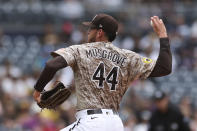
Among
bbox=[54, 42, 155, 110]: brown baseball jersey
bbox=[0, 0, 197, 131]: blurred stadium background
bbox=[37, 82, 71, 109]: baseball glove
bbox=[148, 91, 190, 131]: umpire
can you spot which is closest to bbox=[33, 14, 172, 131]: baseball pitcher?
bbox=[54, 42, 155, 110]: brown baseball jersey

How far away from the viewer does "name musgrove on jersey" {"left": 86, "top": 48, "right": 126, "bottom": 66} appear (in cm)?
569

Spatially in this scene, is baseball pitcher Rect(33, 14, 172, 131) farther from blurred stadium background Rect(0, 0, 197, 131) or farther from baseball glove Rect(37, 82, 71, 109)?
blurred stadium background Rect(0, 0, 197, 131)

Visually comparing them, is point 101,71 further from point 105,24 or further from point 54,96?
point 54,96

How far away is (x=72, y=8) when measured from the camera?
64.2ft

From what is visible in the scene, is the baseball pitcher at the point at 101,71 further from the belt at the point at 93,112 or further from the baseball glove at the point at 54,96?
the baseball glove at the point at 54,96

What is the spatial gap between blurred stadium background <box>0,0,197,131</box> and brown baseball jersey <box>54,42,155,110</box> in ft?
18.0

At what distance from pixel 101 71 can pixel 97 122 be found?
0.46 meters

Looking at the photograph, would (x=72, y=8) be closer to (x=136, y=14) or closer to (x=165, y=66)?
(x=136, y=14)

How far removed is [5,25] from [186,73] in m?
5.94

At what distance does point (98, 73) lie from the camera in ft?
18.6

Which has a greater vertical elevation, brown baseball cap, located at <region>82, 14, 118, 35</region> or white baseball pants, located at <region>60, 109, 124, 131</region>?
brown baseball cap, located at <region>82, 14, 118, 35</region>

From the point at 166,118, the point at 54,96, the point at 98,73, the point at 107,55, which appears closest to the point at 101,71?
the point at 98,73

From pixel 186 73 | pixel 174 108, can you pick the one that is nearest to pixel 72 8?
pixel 186 73

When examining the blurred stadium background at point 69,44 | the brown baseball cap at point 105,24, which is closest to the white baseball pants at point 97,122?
the brown baseball cap at point 105,24
